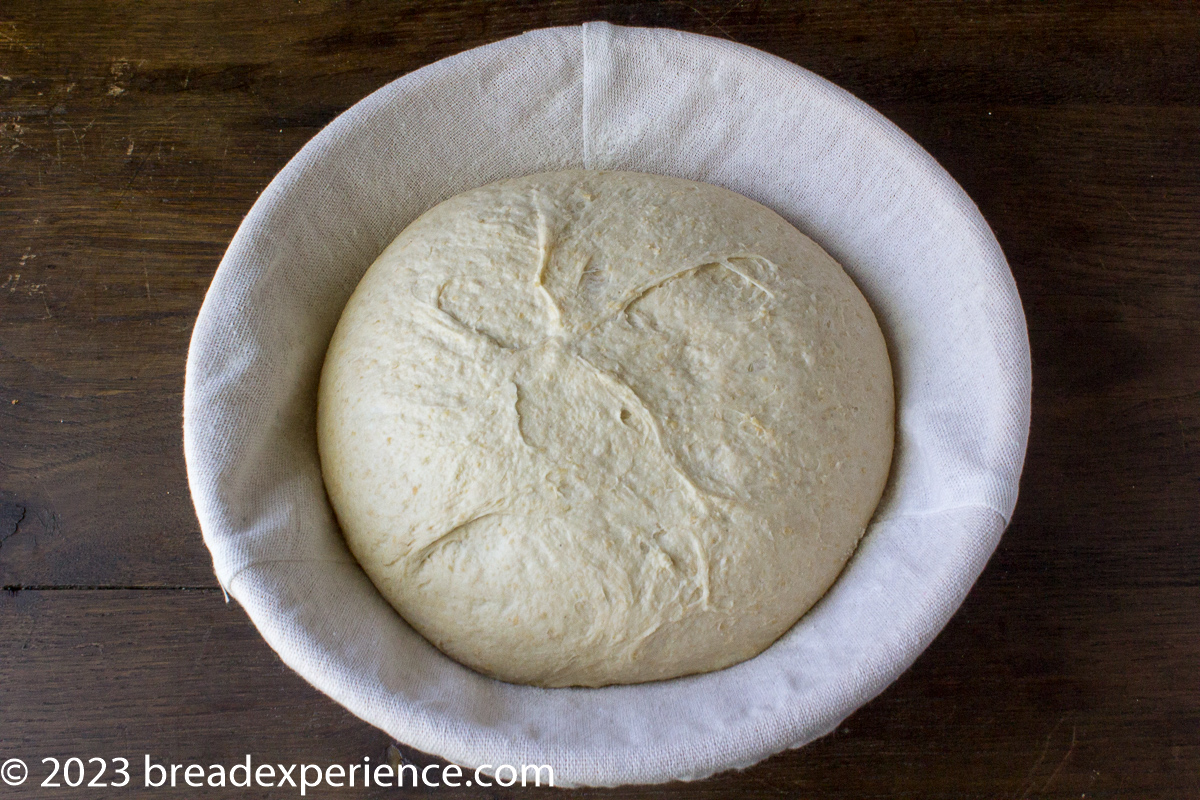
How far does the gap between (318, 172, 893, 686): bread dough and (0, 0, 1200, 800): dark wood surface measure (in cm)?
28

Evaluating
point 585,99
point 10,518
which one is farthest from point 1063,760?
point 10,518

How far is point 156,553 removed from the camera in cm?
96

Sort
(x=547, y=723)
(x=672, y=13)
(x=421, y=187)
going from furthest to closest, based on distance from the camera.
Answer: (x=672, y=13)
(x=421, y=187)
(x=547, y=723)

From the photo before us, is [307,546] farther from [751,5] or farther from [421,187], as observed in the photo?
[751,5]

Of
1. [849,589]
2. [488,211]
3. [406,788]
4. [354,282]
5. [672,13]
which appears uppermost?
[672,13]

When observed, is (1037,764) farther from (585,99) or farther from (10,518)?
(10,518)

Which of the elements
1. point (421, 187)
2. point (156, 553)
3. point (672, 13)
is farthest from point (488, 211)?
point (156, 553)

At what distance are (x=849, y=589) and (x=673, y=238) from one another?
0.40m

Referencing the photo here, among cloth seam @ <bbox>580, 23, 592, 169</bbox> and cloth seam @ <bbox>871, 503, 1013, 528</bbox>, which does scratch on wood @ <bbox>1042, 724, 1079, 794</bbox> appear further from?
cloth seam @ <bbox>580, 23, 592, 169</bbox>

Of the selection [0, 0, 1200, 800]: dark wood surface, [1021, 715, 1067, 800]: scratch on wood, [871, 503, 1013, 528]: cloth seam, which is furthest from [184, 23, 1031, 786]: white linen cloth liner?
[1021, 715, 1067, 800]: scratch on wood

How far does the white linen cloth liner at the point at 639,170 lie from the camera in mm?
708

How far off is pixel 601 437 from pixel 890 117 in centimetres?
66

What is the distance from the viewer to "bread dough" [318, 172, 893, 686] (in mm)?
723

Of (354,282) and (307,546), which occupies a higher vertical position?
(354,282)
